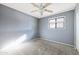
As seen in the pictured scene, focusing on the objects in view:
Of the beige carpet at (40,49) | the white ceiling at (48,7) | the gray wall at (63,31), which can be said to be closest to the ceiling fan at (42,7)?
the white ceiling at (48,7)

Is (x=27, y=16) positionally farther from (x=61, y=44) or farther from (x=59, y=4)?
(x=61, y=44)

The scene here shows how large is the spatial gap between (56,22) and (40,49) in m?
0.69

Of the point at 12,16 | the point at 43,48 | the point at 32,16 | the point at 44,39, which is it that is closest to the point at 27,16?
the point at 32,16

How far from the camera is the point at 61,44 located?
1800 millimetres

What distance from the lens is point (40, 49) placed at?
70.5 inches

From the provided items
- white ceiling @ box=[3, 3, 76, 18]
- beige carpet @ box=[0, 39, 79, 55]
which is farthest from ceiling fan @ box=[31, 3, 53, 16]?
beige carpet @ box=[0, 39, 79, 55]

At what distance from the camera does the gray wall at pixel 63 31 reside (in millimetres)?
1770

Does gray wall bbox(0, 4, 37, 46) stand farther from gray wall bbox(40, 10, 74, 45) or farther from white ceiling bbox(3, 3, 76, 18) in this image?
gray wall bbox(40, 10, 74, 45)

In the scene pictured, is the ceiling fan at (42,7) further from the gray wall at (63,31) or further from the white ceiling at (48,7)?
the gray wall at (63,31)

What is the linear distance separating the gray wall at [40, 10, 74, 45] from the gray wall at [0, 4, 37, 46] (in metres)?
0.21

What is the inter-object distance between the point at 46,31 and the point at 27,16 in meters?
0.55

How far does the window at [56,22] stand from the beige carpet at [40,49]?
0.39m

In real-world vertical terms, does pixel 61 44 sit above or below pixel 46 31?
below
